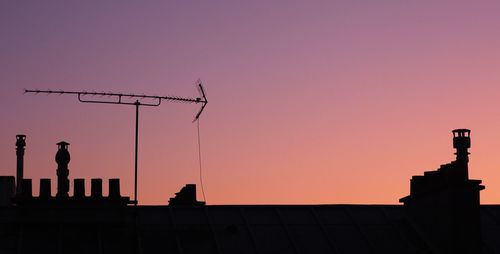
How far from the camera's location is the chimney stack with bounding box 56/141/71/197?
35469mm

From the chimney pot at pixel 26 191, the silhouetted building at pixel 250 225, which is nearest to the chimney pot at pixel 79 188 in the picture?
the silhouetted building at pixel 250 225

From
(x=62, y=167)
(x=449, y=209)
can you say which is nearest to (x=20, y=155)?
(x=62, y=167)

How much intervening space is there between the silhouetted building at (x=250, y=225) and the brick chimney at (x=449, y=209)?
0.09 ft

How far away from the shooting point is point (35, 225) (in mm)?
32250

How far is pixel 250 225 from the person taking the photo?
3381 centimetres

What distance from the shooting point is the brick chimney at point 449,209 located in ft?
101

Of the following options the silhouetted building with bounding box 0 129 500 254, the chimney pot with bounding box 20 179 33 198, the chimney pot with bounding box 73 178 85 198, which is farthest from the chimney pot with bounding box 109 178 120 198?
the chimney pot with bounding box 20 179 33 198

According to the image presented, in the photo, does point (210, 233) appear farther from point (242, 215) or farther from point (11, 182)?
point (11, 182)

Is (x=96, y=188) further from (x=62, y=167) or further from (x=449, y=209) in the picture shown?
(x=449, y=209)

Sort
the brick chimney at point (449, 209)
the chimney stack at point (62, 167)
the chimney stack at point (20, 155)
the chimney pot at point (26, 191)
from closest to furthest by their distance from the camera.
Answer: the brick chimney at point (449, 209) < the chimney pot at point (26, 191) < the chimney stack at point (62, 167) < the chimney stack at point (20, 155)

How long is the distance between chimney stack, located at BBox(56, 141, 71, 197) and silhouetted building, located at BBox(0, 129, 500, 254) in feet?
0.88

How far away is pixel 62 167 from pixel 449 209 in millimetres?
12464

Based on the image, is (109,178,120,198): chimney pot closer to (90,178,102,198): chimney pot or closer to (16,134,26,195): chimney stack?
(90,178,102,198): chimney pot

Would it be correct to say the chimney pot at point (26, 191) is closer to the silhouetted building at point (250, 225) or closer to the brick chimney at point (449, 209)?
the silhouetted building at point (250, 225)
